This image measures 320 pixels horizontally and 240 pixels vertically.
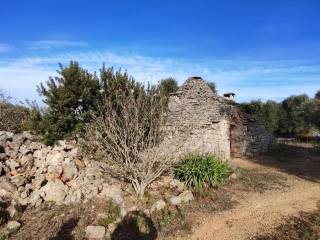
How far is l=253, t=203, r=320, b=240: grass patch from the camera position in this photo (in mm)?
7957

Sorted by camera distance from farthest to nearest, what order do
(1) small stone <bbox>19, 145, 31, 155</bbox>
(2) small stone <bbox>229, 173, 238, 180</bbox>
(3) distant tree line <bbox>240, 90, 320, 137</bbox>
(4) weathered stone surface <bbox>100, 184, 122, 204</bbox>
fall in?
(3) distant tree line <bbox>240, 90, 320, 137</bbox>
(2) small stone <bbox>229, 173, 238, 180</bbox>
(1) small stone <bbox>19, 145, 31, 155</bbox>
(4) weathered stone surface <bbox>100, 184, 122, 204</bbox>

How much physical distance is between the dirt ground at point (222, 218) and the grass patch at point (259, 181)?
2.9 inches

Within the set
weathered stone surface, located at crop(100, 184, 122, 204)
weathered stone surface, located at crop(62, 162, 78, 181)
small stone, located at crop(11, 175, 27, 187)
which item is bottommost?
weathered stone surface, located at crop(100, 184, 122, 204)

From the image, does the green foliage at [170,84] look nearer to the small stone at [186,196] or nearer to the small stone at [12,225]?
the small stone at [186,196]

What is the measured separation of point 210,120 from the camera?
19.0 m

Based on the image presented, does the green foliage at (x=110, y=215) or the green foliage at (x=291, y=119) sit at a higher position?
the green foliage at (x=291, y=119)

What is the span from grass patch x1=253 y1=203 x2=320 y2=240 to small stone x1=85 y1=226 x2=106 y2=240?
12.1ft

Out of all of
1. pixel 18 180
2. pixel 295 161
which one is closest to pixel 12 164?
pixel 18 180

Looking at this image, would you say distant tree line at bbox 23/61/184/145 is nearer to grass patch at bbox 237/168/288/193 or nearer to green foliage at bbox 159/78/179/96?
grass patch at bbox 237/168/288/193

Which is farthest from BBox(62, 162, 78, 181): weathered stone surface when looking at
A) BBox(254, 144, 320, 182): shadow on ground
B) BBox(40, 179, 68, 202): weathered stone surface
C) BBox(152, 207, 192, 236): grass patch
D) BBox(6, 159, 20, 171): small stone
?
BBox(254, 144, 320, 182): shadow on ground

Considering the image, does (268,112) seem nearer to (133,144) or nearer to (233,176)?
(233,176)

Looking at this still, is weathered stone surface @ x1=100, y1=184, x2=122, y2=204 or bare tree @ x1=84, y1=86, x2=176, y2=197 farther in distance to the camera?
bare tree @ x1=84, y1=86, x2=176, y2=197

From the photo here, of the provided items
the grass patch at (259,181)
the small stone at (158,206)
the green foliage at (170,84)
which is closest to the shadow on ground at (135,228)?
the small stone at (158,206)

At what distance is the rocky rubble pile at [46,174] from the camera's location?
10.1 meters
